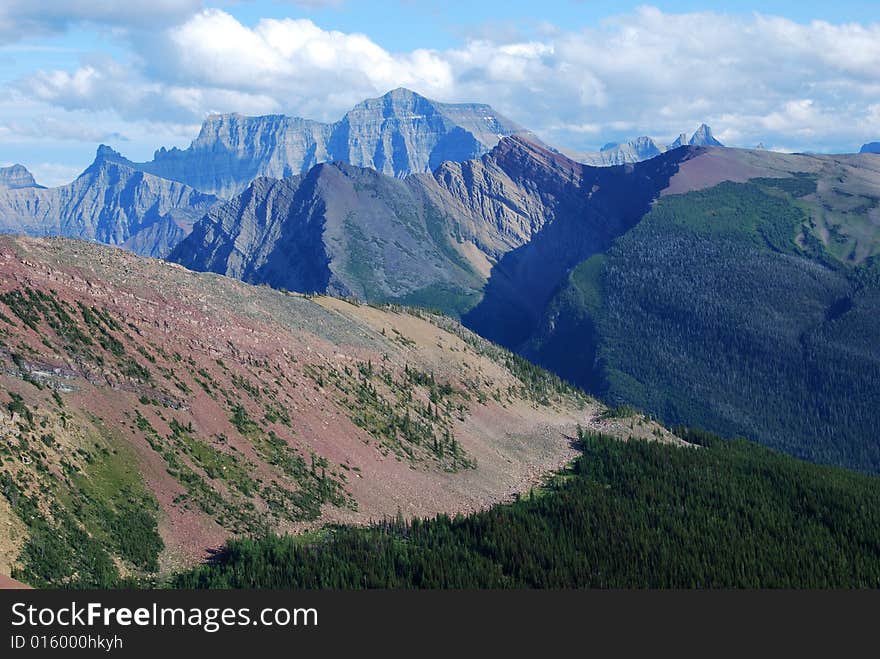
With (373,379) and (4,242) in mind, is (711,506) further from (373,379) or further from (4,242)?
(4,242)

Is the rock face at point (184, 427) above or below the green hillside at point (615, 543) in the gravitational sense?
above

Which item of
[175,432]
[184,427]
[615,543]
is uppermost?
[184,427]

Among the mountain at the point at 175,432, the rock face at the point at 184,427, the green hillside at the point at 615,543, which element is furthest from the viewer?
the green hillside at the point at 615,543

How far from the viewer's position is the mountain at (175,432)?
4584 inches

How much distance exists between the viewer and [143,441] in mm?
135625

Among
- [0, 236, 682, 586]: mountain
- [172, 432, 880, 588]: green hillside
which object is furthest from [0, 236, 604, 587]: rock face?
[172, 432, 880, 588]: green hillside

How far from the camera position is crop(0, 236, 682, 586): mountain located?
116m

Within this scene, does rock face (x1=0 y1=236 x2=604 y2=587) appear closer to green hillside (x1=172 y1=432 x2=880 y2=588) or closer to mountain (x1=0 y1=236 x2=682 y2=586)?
mountain (x1=0 y1=236 x2=682 y2=586)

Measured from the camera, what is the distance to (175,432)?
142 m

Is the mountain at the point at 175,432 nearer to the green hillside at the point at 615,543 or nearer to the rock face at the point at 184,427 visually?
the rock face at the point at 184,427

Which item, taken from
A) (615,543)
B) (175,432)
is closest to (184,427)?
(175,432)

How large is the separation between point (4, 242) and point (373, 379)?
73864mm

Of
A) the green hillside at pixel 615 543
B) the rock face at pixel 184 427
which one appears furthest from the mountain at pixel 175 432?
the green hillside at pixel 615 543

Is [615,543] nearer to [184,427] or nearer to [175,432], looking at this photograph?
[184,427]
